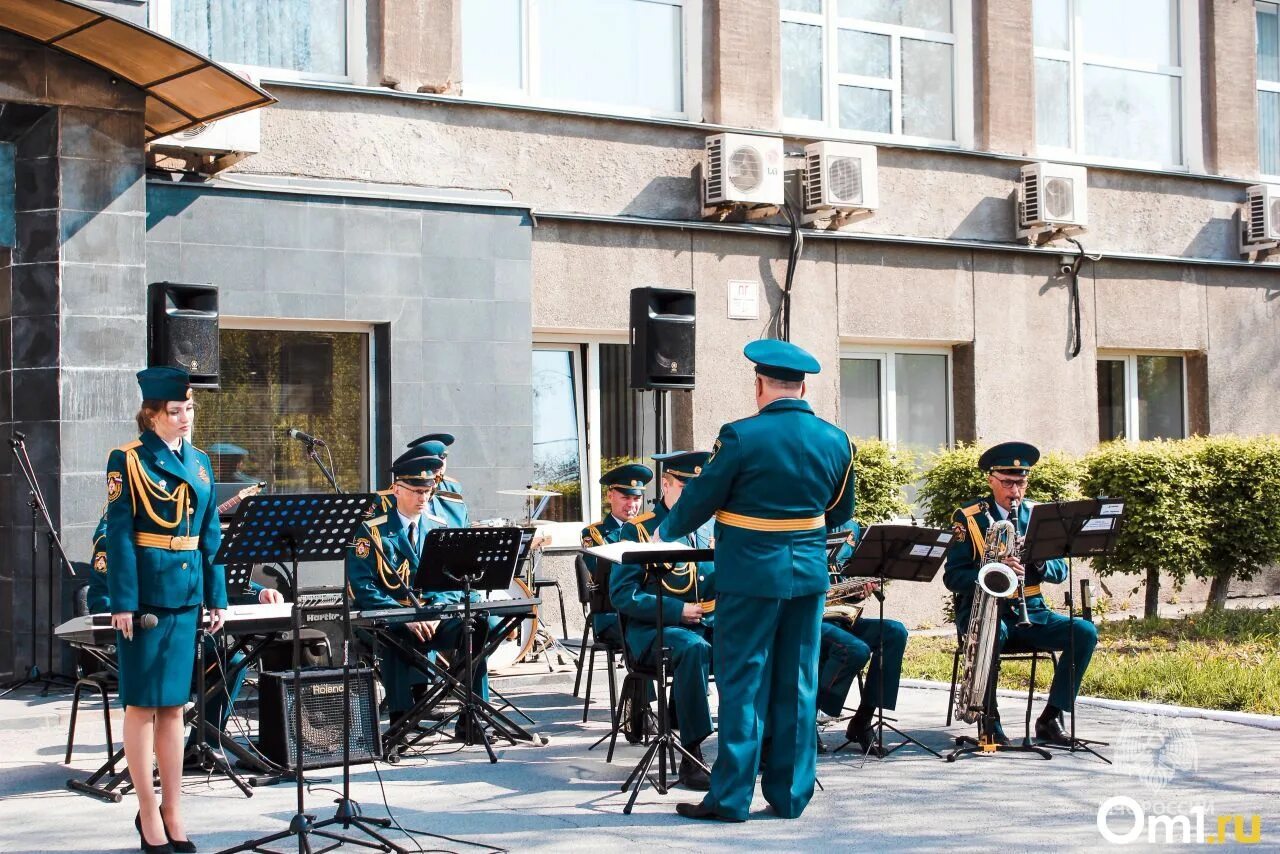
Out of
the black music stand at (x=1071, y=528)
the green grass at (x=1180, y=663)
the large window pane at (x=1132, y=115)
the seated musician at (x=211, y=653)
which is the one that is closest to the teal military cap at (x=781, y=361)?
the black music stand at (x=1071, y=528)

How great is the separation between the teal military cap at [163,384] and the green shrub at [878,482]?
8.88 m

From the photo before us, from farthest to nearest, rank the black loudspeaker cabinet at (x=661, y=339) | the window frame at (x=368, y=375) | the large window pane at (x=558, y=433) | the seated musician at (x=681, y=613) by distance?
1. the large window pane at (x=558, y=433)
2. the window frame at (x=368, y=375)
3. the black loudspeaker cabinet at (x=661, y=339)
4. the seated musician at (x=681, y=613)

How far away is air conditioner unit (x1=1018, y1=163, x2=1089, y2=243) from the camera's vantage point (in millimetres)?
17000

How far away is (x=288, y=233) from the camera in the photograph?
13.3 metres

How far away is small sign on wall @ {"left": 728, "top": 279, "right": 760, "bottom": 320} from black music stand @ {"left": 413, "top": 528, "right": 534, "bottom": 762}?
21.7 feet

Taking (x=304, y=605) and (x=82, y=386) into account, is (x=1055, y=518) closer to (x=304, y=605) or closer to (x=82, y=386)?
(x=304, y=605)

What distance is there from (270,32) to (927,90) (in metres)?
7.03

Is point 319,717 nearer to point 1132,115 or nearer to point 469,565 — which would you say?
point 469,565

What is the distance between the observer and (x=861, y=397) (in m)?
16.9

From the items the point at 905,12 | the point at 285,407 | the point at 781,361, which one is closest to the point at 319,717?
the point at 781,361

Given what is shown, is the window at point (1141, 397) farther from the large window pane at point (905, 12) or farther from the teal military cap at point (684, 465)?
the teal military cap at point (684, 465)

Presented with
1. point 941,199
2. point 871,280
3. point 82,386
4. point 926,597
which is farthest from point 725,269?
point 82,386

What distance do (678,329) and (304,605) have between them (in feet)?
14.7

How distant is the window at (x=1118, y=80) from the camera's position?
18.1 metres
